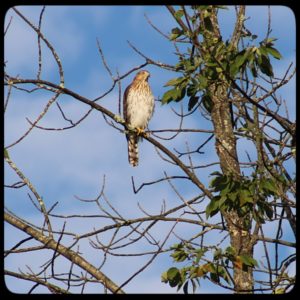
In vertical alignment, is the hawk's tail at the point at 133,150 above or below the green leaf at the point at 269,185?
above

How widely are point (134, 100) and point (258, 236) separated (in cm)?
697

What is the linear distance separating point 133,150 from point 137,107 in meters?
0.94

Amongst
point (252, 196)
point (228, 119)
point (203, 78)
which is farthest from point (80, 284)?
point (228, 119)

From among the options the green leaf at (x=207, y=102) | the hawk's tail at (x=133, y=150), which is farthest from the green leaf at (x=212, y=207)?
the hawk's tail at (x=133, y=150)

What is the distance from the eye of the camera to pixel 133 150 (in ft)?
41.3

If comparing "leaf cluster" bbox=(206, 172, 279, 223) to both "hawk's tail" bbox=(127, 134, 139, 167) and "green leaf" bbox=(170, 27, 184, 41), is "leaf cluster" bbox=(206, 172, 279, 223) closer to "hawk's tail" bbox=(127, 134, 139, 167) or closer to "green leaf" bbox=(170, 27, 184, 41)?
"green leaf" bbox=(170, 27, 184, 41)

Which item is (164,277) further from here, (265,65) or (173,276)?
(265,65)

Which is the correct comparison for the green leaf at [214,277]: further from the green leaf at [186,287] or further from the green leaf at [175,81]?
the green leaf at [175,81]

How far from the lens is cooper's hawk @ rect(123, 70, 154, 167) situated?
12.1 m

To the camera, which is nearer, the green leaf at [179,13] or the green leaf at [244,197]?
the green leaf at [244,197]

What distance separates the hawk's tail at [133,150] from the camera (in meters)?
12.6

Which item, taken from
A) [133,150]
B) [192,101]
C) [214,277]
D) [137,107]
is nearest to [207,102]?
[192,101]

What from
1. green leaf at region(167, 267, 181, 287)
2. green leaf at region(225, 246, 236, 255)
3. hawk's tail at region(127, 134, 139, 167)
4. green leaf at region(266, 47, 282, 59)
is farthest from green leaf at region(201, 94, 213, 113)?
hawk's tail at region(127, 134, 139, 167)
